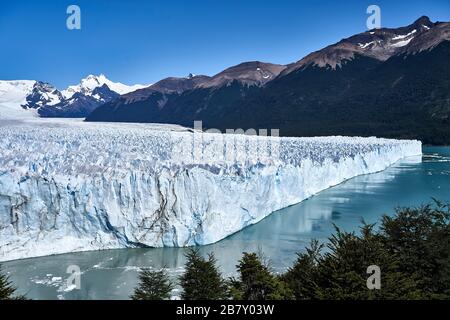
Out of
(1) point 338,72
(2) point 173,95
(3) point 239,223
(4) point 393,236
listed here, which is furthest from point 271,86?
(4) point 393,236

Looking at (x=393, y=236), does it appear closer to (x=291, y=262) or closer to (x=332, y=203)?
(x=291, y=262)

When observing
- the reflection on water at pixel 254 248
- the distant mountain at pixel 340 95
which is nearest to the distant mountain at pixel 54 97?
the distant mountain at pixel 340 95

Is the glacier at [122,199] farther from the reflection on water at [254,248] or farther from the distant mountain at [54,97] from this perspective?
the distant mountain at [54,97]

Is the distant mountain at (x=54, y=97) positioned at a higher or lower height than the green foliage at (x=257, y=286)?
higher

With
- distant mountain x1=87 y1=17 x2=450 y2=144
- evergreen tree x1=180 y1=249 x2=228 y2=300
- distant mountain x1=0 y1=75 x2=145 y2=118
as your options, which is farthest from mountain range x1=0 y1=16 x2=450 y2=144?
evergreen tree x1=180 y1=249 x2=228 y2=300

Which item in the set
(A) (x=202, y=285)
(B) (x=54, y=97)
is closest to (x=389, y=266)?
(A) (x=202, y=285)

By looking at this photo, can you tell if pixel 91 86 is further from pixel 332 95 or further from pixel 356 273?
pixel 356 273
